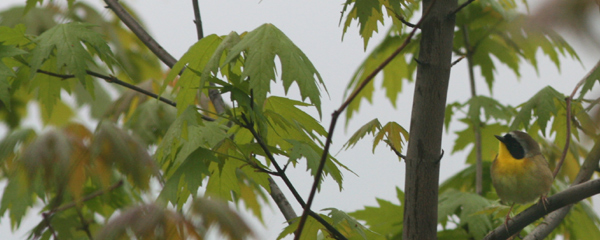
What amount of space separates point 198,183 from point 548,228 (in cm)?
111

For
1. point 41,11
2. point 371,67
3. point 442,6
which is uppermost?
point 41,11

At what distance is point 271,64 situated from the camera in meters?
1.21

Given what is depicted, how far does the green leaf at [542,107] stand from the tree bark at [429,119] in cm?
98

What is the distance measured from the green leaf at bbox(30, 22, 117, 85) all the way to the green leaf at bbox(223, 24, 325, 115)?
53cm

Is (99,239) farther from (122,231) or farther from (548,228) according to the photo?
(548,228)

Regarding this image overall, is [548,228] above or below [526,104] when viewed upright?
below

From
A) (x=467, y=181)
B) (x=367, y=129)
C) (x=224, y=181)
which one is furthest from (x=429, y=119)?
(x=467, y=181)

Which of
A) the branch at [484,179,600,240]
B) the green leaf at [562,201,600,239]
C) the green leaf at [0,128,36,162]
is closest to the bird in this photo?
the green leaf at [562,201,600,239]

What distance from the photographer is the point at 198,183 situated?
123 centimetres

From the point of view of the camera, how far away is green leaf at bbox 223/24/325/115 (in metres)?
1.18

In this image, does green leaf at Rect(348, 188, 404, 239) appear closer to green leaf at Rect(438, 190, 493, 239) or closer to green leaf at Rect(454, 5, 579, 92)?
green leaf at Rect(438, 190, 493, 239)

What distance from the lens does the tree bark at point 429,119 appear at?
4.43 feet

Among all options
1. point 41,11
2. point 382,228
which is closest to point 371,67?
point 382,228

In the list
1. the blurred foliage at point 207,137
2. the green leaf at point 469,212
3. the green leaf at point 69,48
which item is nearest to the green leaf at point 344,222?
the blurred foliage at point 207,137
